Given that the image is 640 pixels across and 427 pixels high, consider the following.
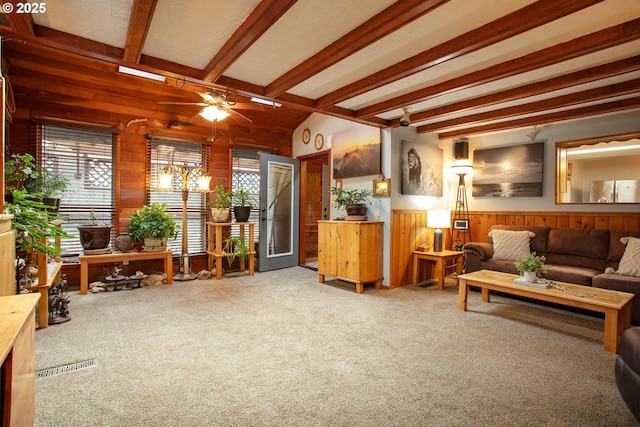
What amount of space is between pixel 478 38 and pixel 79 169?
15.8 feet

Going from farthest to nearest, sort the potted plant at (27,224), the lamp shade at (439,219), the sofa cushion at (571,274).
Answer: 1. the lamp shade at (439,219)
2. the sofa cushion at (571,274)
3. the potted plant at (27,224)

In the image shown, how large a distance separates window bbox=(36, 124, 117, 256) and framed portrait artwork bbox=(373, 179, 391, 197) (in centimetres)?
366

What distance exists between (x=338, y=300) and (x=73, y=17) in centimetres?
343

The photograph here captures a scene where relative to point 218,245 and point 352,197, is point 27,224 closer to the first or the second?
point 218,245

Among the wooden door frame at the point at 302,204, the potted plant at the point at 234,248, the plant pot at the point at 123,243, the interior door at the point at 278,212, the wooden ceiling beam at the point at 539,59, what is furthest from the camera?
the wooden door frame at the point at 302,204

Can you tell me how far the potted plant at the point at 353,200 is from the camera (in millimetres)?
4629

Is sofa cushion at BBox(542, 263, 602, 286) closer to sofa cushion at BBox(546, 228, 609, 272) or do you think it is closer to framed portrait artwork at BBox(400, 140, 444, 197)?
sofa cushion at BBox(546, 228, 609, 272)

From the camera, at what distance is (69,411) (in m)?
1.78

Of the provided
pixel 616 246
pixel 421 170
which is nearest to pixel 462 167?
pixel 421 170

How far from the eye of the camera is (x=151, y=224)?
4535mm

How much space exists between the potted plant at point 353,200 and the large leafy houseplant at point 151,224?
94.8 inches

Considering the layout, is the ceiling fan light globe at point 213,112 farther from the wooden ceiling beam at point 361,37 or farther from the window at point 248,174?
the window at point 248,174

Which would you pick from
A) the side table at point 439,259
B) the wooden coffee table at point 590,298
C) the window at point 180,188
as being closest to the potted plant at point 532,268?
the wooden coffee table at point 590,298

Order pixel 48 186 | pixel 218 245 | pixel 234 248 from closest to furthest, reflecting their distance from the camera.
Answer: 1. pixel 48 186
2. pixel 218 245
3. pixel 234 248
